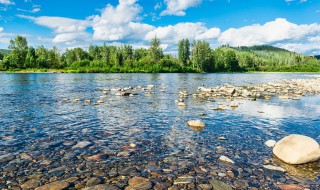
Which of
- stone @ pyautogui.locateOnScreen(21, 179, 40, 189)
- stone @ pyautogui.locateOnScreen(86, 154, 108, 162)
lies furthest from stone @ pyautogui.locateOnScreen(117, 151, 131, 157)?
stone @ pyautogui.locateOnScreen(21, 179, 40, 189)

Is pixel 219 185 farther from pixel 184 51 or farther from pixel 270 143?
pixel 184 51

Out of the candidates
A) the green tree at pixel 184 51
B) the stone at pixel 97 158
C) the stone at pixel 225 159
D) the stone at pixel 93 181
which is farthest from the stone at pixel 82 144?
the green tree at pixel 184 51

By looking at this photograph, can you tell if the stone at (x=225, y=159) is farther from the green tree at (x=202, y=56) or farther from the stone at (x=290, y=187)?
the green tree at (x=202, y=56)

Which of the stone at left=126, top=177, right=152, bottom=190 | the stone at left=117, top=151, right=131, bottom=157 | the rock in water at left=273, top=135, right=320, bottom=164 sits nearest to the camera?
the stone at left=126, top=177, right=152, bottom=190

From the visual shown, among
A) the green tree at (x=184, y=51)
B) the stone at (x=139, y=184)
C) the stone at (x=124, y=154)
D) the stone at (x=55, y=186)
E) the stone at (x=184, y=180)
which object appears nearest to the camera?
the stone at (x=55, y=186)

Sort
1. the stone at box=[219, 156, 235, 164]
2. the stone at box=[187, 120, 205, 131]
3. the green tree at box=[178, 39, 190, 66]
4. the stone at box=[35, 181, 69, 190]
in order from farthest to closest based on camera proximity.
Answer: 1. the green tree at box=[178, 39, 190, 66]
2. the stone at box=[187, 120, 205, 131]
3. the stone at box=[219, 156, 235, 164]
4. the stone at box=[35, 181, 69, 190]

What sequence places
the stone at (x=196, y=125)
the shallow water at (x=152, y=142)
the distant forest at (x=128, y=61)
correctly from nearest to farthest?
the shallow water at (x=152, y=142) < the stone at (x=196, y=125) < the distant forest at (x=128, y=61)

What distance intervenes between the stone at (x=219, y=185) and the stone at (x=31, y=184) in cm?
490

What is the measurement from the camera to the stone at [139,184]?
261 inches

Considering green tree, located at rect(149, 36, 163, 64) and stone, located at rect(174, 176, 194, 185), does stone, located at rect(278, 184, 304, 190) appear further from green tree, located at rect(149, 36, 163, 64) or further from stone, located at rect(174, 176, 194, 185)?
green tree, located at rect(149, 36, 163, 64)

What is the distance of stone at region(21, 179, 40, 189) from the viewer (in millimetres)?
6450

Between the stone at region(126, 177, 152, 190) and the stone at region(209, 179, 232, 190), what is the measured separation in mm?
1802

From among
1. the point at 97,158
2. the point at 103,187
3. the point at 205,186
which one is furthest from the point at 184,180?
the point at 97,158

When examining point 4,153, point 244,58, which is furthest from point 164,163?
point 244,58
